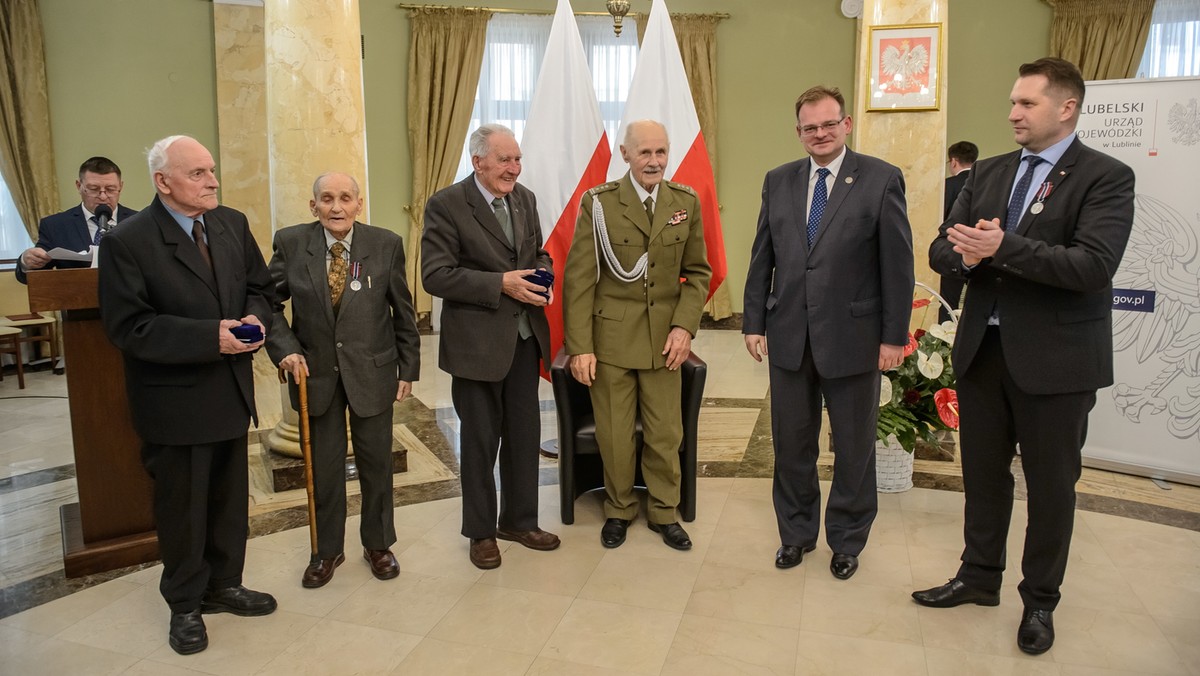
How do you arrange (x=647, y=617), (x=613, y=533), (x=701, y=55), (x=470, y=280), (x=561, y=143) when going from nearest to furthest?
(x=647, y=617) < (x=470, y=280) < (x=613, y=533) < (x=561, y=143) < (x=701, y=55)

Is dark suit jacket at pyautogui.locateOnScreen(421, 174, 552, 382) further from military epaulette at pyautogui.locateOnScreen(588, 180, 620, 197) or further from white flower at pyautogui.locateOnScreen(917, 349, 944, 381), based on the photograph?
white flower at pyautogui.locateOnScreen(917, 349, 944, 381)

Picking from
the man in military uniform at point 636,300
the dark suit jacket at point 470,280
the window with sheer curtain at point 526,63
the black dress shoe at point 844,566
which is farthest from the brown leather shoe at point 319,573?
the window with sheer curtain at point 526,63

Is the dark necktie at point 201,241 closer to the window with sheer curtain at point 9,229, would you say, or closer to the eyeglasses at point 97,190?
the eyeglasses at point 97,190

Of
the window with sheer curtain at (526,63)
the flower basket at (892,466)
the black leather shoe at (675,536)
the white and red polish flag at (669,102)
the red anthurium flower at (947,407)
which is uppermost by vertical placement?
the window with sheer curtain at (526,63)

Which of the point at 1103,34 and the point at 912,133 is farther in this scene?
Answer: the point at 1103,34

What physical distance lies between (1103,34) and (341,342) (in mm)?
7833

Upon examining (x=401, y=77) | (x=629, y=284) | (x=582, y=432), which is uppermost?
(x=401, y=77)

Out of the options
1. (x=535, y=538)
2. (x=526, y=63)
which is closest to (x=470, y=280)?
(x=535, y=538)

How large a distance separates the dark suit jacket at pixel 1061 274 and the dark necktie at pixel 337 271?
6.44 feet

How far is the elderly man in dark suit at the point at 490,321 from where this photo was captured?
2977mm

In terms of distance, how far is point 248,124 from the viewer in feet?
25.5

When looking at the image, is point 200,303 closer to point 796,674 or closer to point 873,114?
point 796,674

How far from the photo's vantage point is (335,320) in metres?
2.88

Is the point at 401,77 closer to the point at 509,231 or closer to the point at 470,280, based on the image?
the point at 509,231
